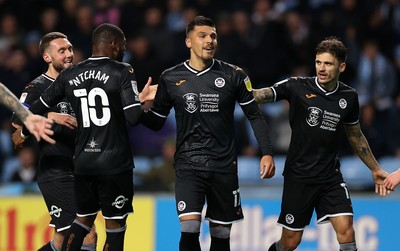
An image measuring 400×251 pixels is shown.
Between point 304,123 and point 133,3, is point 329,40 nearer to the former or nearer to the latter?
point 304,123

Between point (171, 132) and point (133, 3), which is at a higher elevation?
point (133, 3)

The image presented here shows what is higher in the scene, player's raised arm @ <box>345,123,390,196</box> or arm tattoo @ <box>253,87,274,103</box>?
arm tattoo @ <box>253,87,274,103</box>

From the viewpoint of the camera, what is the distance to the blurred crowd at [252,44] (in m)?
13.7

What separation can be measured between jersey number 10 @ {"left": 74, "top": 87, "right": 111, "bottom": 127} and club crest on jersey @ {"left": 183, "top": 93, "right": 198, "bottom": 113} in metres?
0.71

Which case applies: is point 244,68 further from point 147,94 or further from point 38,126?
point 38,126

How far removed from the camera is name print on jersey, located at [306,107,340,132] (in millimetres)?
8742

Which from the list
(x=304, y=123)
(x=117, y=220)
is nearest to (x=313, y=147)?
(x=304, y=123)

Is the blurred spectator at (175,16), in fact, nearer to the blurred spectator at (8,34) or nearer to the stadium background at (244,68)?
the stadium background at (244,68)

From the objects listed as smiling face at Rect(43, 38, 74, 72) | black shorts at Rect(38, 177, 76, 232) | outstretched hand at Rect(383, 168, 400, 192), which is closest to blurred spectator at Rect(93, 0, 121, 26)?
smiling face at Rect(43, 38, 74, 72)

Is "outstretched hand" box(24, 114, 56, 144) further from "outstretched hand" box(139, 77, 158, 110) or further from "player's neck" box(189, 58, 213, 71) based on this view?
"player's neck" box(189, 58, 213, 71)

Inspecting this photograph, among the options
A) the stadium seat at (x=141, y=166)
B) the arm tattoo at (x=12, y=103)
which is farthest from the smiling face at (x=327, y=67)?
the stadium seat at (x=141, y=166)

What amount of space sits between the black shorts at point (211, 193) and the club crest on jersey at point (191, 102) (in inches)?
21.3

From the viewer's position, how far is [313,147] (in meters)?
8.77

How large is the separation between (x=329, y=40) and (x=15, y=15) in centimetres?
888
